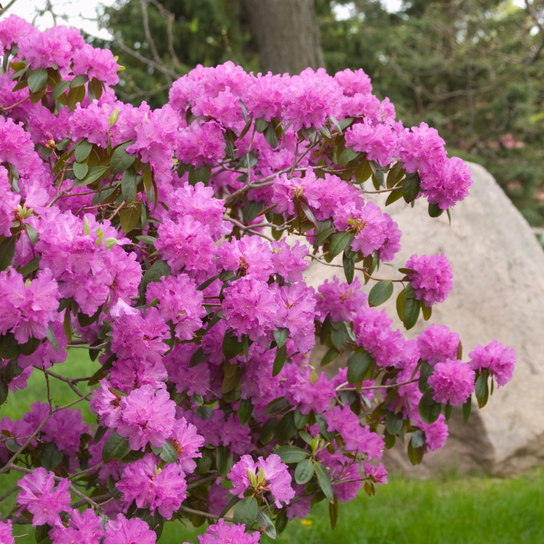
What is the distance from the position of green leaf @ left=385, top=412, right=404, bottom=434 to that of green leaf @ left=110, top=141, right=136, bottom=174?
120 centimetres

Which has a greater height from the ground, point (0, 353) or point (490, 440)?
point (0, 353)

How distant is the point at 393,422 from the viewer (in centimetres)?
202

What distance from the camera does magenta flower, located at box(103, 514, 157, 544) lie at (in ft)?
4.36

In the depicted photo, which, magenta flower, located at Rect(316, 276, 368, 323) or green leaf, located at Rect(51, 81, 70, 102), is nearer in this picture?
green leaf, located at Rect(51, 81, 70, 102)

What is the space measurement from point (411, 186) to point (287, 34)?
411 centimetres

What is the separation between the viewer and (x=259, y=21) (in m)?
5.50

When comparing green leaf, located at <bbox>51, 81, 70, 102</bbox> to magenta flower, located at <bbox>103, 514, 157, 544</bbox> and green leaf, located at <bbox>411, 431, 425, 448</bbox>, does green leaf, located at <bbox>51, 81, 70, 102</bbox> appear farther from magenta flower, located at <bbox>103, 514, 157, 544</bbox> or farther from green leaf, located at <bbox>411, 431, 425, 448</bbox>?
green leaf, located at <bbox>411, 431, 425, 448</bbox>

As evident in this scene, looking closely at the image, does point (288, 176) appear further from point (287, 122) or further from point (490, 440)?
point (490, 440)

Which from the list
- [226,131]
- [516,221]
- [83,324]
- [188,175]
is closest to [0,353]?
[83,324]

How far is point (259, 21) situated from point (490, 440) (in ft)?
13.3

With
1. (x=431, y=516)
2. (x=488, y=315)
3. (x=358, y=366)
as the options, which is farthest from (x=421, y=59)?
(x=358, y=366)

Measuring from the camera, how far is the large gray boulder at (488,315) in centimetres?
353

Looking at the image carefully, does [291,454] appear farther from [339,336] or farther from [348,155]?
[348,155]

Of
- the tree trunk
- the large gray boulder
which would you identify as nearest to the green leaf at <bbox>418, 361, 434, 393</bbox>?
the large gray boulder
